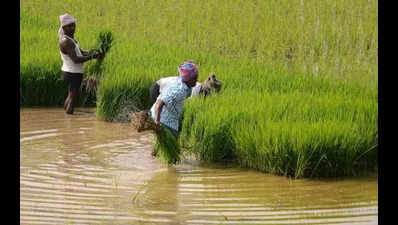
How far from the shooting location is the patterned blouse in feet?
20.7

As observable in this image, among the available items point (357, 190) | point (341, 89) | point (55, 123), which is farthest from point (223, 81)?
point (357, 190)

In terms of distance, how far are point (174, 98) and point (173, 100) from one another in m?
0.02

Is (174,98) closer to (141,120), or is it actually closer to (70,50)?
(141,120)

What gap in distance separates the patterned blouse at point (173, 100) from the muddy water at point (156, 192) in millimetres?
355

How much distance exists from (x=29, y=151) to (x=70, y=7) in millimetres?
6858

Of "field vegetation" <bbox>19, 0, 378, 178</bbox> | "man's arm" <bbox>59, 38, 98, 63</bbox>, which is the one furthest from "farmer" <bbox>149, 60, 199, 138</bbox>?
"man's arm" <bbox>59, 38, 98, 63</bbox>

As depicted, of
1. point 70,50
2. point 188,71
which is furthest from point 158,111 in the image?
point 70,50

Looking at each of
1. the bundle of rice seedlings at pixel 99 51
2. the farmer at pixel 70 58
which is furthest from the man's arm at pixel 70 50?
the bundle of rice seedlings at pixel 99 51

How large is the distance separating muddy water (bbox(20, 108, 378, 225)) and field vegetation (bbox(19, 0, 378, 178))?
0.25 meters

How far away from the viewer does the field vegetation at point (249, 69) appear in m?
6.19

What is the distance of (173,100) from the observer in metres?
6.33

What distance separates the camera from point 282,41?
10.8 m

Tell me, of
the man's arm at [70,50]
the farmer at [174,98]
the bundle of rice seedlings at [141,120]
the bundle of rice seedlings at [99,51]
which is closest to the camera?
the bundle of rice seedlings at [141,120]

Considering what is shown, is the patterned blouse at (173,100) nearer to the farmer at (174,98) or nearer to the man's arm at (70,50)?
the farmer at (174,98)
